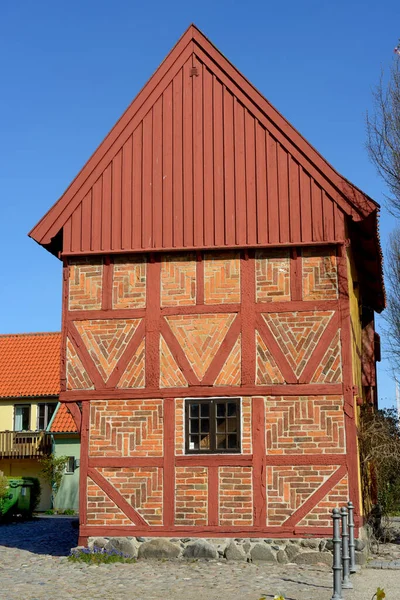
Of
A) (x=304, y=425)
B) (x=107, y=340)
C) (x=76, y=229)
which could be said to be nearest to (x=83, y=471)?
(x=107, y=340)

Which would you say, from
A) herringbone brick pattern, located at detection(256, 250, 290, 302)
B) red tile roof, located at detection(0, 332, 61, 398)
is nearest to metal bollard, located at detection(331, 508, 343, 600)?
herringbone brick pattern, located at detection(256, 250, 290, 302)

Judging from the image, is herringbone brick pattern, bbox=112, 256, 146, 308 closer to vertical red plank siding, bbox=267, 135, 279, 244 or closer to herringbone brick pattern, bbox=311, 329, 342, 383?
vertical red plank siding, bbox=267, 135, 279, 244

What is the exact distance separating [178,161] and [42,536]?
9713 millimetres

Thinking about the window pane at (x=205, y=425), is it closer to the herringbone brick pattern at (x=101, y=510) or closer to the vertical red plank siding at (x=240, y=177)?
the herringbone brick pattern at (x=101, y=510)

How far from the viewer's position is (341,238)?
14.6 metres

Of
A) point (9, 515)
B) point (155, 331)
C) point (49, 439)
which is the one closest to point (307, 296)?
point (155, 331)

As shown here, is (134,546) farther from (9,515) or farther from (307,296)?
(9,515)

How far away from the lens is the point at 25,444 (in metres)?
34.1

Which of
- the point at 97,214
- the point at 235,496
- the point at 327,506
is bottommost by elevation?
the point at 327,506

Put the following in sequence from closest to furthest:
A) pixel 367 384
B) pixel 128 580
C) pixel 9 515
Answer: pixel 128 580 < pixel 367 384 < pixel 9 515

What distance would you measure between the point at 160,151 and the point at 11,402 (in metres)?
22.2

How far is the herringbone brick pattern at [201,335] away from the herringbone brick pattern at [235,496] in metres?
1.82

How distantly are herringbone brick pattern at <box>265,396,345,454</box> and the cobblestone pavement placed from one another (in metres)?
1.96

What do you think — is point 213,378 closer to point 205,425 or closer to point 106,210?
point 205,425
